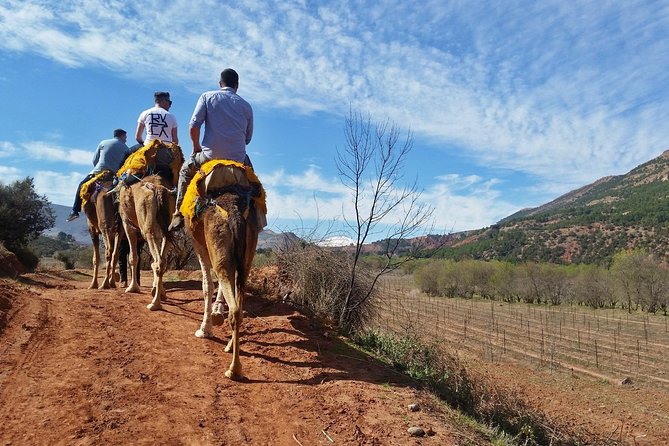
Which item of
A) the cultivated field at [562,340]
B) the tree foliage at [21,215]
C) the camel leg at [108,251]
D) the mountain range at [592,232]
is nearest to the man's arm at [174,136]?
the camel leg at [108,251]

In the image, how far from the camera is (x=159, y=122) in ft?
26.6

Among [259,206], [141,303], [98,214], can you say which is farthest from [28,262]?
[259,206]

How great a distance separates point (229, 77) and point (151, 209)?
7.57 feet

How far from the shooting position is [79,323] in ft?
18.5

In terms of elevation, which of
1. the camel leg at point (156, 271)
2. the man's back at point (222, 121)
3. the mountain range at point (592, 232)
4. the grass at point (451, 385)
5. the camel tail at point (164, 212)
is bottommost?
the grass at point (451, 385)

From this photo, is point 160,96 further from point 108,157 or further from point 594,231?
point 594,231

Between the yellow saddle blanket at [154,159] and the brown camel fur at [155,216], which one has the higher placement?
the yellow saddle blanket at [154,159]

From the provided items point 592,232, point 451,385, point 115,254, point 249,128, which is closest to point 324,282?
point 451,385

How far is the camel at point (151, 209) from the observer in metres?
6.73

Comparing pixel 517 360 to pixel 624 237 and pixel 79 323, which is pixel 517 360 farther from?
pixel 624 237

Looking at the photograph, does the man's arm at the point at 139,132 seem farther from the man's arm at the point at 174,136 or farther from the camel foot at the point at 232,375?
the camel foot at the point at 232,375

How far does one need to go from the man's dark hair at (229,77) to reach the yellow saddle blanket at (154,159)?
2259mm

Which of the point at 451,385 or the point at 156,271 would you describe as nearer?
the point at 156,271

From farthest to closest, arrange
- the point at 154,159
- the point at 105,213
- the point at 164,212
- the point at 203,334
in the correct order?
1. the point at 105,213
2. the point at 154,159
3. the point at 164,212
4. the point at 203,334
